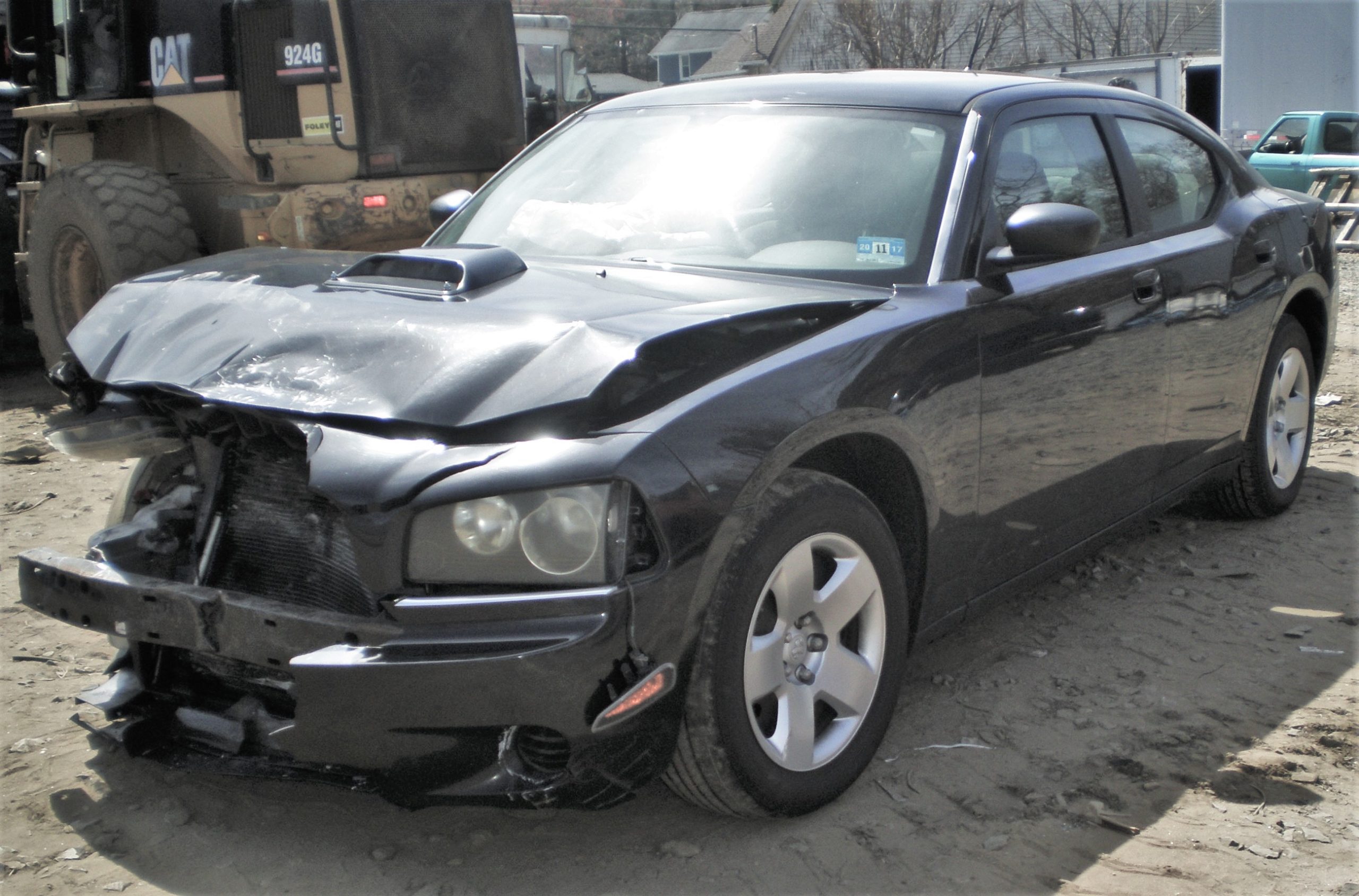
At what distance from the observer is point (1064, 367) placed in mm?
3559

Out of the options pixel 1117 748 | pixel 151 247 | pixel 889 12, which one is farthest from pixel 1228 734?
pixel 889 12

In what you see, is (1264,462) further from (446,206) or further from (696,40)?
(696,40)

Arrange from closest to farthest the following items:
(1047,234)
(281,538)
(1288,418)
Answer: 1. (281,538)
2. (1047,234)
3. (1288,418)

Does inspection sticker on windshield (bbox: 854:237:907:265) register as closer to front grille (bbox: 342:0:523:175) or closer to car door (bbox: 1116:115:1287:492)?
car door (bbox: 1116:115:1287:492)

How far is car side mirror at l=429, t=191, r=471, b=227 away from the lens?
436cm

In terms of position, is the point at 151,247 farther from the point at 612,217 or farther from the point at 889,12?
the point at 889,12

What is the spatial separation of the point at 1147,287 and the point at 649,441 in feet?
6.91

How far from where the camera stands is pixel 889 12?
1252 inches

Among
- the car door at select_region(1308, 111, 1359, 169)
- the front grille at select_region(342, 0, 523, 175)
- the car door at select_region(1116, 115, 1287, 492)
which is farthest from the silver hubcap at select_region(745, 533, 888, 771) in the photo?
the car door at select_region(1308, 111, 1359, 169)

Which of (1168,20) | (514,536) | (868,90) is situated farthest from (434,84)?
(1168,20)

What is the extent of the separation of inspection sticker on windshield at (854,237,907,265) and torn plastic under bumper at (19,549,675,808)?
4.49ft

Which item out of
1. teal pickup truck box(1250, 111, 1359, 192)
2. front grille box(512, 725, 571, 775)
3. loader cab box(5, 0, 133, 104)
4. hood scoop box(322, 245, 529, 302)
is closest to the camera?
front grille box(512, 725, 571, 775)

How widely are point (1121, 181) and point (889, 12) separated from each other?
2966cm

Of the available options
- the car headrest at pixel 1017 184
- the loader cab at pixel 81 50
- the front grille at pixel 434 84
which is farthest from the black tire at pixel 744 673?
the loader cab at pixel 81 50
